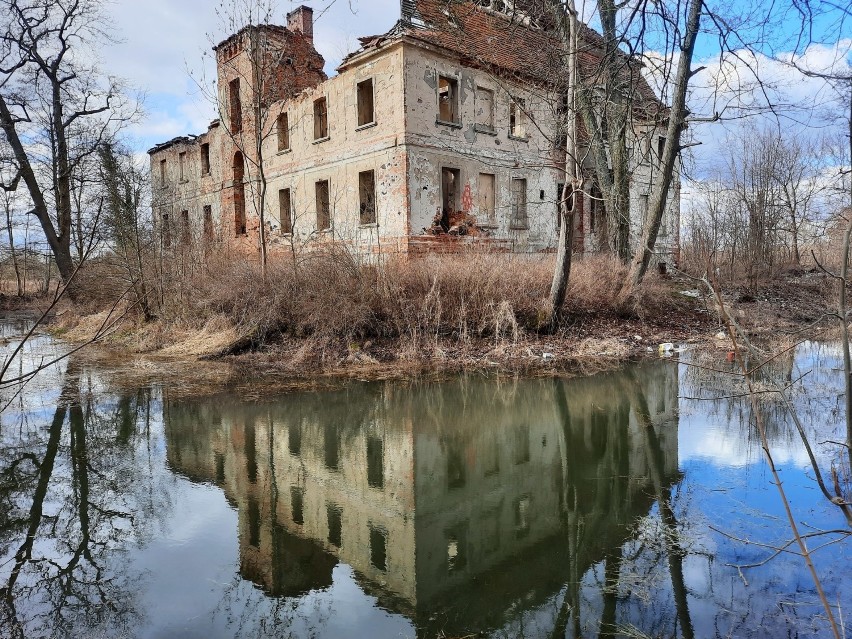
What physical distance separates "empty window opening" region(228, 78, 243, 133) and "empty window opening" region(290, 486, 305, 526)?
→ 867 inches

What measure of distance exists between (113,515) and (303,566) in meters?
1.96

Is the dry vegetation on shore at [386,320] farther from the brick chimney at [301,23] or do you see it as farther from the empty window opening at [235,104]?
the brick chimney at [301,23]

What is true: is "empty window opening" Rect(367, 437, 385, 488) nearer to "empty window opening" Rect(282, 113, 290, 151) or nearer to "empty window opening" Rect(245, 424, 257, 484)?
"empty window opening" Rect(245, 424, 257, 484)

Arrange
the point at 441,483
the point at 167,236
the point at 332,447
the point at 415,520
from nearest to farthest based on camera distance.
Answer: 1. the point at 415,520
2. the point at 441,483
3. the point at 332,447
4. the point at 167,236

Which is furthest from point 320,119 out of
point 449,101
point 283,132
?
point 449,101

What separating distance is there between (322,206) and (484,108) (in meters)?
6.70

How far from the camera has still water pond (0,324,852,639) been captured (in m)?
3.35

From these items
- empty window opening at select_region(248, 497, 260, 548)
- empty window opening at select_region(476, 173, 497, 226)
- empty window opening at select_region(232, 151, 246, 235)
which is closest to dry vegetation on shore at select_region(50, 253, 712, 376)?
empty window opening at select_region(248, 497, 260, 548)

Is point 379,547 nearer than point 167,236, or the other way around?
point 379,547

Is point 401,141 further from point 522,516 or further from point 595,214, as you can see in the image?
point 522,516

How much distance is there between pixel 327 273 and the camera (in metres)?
12.4

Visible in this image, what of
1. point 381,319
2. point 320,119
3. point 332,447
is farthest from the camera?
point 320,119

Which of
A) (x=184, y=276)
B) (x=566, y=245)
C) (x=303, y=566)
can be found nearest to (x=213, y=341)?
(x=184, y=276)

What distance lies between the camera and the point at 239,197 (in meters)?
24.8
